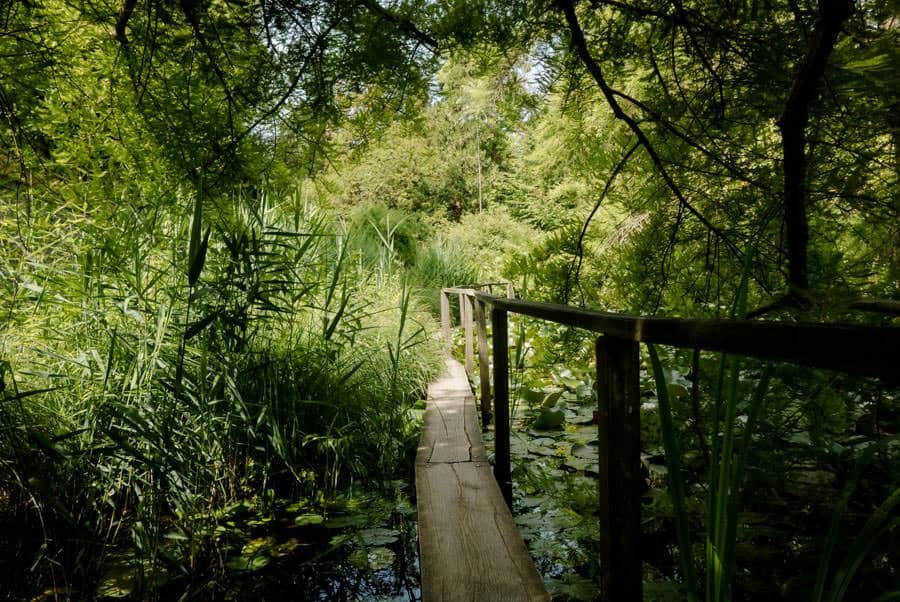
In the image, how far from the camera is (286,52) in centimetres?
211

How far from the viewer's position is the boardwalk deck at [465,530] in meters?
1.60

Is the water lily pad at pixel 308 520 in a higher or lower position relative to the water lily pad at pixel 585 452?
lower

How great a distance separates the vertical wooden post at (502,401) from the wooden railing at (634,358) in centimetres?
67

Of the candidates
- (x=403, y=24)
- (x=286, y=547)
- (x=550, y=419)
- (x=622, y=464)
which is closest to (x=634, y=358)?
(x=622, y=464)

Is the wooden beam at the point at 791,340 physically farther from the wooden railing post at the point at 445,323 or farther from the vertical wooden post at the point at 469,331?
the wooden railing post at the point at 445,323

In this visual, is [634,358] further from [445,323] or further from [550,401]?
[445,323]

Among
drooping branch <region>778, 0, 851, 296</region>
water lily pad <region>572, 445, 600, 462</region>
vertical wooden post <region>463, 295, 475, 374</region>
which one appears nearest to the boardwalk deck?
water lily pad <region>572, 445, 600, 462</region>

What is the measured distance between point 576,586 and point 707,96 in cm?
178

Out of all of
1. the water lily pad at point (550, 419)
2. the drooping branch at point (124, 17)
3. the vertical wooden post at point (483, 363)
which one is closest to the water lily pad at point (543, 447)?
the water lily pad at point (550, 419)

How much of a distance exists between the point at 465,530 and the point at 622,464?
971 mm

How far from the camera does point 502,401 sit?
2.68 m

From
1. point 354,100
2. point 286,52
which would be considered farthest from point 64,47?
point 354,100

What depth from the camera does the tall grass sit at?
2266mm

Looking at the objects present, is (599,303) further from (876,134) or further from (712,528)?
(712,528)
